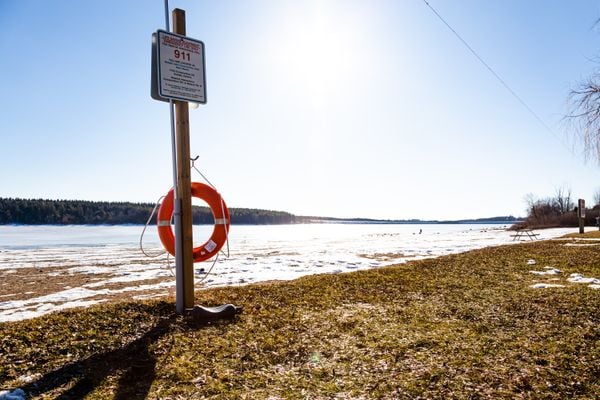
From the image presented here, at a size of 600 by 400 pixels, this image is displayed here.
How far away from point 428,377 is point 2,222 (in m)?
105

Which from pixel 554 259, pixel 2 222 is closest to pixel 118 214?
pixel 2 222

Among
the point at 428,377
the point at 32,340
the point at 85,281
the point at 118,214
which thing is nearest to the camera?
the point at 428,377

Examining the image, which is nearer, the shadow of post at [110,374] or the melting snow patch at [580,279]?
the shadow of post at [110,374]

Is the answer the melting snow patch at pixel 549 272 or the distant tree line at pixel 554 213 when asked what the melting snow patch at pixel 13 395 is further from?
the distant tree line at pixel 554 213

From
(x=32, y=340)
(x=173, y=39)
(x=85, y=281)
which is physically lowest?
(x=85, y=281)

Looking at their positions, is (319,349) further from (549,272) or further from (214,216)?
(549,272)

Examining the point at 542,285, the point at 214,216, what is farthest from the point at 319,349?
the point at 542,285

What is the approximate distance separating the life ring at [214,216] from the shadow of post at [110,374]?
1675 mm

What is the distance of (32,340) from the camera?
311cm

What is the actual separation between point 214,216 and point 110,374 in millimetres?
2404

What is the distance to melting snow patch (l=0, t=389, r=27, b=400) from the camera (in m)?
2.29

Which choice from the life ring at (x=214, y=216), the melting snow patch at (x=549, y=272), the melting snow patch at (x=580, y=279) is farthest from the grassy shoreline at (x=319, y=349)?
the melting snow patch at (x=549, y=272)

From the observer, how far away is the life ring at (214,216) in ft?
15.6

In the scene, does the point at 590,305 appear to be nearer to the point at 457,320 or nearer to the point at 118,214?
the point at 457,320
